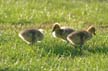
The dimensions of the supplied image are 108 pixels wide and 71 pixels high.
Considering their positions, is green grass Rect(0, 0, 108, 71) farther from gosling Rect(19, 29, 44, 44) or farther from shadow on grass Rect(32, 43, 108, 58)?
gosling Rect(19, 29, 44, 44)

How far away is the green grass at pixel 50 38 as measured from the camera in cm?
863

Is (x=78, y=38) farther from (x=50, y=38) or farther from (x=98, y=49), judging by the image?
(x=50, y=38)

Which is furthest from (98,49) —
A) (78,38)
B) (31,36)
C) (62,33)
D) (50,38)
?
(31,36)

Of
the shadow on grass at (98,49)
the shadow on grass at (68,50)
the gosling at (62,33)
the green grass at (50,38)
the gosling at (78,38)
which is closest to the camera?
the green grass at (50,38)

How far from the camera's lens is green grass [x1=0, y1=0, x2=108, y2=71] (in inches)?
340

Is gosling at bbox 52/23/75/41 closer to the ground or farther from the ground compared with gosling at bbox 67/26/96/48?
closer to the ground

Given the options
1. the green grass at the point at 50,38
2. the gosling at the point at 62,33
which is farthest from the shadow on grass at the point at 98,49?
the gosling at the point at 62,33

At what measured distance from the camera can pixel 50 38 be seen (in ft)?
34.9

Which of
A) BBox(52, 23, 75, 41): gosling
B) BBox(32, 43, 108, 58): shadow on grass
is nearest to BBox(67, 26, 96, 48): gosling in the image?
BBox(32, 43, 108, 58): shadow on grass

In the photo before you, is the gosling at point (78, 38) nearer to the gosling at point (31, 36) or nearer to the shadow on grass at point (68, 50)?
the shadow on grass at point (68, 50)

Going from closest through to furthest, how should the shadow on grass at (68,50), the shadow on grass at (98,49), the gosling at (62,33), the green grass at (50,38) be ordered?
the green grass at (50,38) → the shadow on grass at (68,50) → the shadow on grass at (98,49) → the gosling at (62,33)

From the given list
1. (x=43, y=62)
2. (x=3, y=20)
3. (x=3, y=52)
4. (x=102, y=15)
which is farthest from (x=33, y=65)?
(x=102, y=15)

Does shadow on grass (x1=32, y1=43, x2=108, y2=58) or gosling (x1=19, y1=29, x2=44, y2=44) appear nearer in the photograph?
shadow on grass (x1=32, y1=43, x2=108, y2=58)

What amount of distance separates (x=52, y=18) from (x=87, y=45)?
11.8 feet
